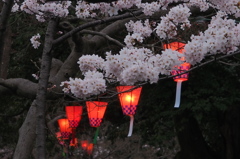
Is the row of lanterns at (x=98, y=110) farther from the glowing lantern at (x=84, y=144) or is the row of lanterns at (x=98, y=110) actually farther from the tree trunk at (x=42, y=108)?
the glowing lantern at (x=84, y=144)

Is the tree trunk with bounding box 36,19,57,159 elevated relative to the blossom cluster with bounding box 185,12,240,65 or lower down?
lower down

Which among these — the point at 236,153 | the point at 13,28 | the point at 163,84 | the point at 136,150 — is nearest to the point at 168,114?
the point at 163,84

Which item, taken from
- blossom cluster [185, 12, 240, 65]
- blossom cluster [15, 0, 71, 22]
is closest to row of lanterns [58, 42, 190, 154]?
blossom cluster [15, 0, 71, 22]

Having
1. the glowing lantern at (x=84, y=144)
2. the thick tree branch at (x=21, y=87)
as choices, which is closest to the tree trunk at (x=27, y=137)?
the thick tree branch at (x=21, y=87)

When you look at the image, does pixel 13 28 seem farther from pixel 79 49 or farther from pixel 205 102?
pixel 205 102

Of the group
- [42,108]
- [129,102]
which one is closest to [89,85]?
[42,108]

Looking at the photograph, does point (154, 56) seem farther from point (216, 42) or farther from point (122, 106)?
point (122, 106)

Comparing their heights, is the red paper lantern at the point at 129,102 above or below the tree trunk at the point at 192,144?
above

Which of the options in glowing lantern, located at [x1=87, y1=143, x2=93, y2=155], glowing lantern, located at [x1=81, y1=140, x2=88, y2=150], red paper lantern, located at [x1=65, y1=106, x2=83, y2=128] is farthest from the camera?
glowing lantern, located at [x1=87, y1=143, x2=93, y2=155]

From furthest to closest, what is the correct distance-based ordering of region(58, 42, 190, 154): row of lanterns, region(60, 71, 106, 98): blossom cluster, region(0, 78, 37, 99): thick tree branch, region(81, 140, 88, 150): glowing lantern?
region(81, 140, 88, 150): glowing lantern
region(0, 78, 37, 99): thick tree branch
region(58, 42, 190, 154): row of lanterns
region(60, 71, 106, 98): blossom cluster

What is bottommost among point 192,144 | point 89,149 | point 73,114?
point 89,149

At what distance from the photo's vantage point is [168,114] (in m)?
8.90

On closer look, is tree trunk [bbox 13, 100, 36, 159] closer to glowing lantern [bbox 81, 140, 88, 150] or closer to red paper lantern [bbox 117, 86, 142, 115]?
red paper lantern [bbox 117, 86, 142, 115]

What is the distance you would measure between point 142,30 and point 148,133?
556 cm
